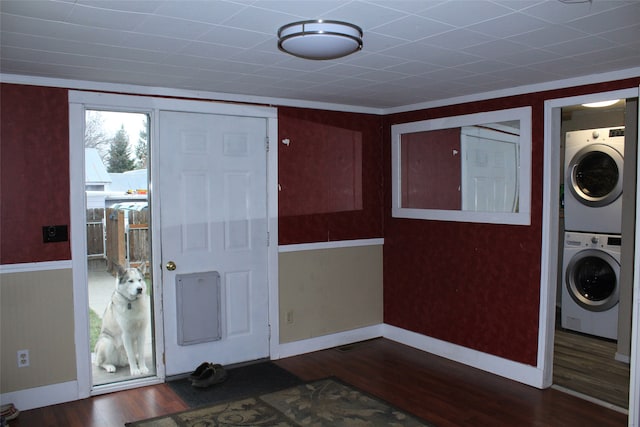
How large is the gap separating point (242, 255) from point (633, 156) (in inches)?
129

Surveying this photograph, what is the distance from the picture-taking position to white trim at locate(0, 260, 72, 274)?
3283 mm

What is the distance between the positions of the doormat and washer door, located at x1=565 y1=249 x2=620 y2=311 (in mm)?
2925

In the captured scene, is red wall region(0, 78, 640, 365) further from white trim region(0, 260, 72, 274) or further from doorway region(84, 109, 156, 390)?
doorway region(84, 109, 156, 390)

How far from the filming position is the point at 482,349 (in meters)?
4.11

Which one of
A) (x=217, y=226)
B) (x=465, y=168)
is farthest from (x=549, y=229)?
(x=217, y=226)

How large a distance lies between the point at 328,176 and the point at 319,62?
1696mm

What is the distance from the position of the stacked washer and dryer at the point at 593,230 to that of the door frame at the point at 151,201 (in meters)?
2.94

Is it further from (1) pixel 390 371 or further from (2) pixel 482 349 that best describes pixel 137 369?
(2) pixel 482 349

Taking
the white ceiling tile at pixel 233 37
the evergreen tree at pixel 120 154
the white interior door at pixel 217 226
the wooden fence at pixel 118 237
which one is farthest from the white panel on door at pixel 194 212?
the white ceiling tile at pixel 233 37

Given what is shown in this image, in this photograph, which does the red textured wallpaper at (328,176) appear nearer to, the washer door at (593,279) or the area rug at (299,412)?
the area rug at (299,412)

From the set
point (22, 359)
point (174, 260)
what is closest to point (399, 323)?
point (174, 260)

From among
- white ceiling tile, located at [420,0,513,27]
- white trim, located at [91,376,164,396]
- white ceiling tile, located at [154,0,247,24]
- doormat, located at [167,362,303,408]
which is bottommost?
doormat, located at [167,362,303,408]

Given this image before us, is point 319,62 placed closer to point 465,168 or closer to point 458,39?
point 458,39

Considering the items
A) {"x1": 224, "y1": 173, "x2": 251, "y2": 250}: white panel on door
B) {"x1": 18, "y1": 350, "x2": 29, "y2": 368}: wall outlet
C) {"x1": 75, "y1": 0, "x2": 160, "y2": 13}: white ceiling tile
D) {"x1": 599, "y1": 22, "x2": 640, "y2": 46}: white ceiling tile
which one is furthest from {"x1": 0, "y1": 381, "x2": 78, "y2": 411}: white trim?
{"x1": 599, "y1": 22, "x2": 640, "y2": 46}: white ceiling tile
